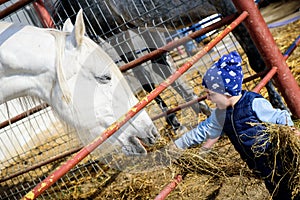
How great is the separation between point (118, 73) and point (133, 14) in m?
1.58

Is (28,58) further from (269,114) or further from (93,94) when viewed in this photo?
(269,114)

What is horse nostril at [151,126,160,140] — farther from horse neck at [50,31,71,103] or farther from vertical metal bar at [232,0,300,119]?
vertical metal bar at [232,0,300,119]

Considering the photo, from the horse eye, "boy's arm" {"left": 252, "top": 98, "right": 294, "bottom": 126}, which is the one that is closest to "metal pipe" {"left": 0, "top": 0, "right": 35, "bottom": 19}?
the horse eye

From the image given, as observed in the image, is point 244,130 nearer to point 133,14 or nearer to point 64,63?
point 64,63

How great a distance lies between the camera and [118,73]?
2.08 m

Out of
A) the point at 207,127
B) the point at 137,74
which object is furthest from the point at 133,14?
the point at 207,127

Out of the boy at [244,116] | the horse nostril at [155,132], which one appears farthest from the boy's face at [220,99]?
the horse nostril at [155,132]

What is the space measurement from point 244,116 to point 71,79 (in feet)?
2.86

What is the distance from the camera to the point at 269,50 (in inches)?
78.2

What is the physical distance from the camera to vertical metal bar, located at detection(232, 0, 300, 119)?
196cm

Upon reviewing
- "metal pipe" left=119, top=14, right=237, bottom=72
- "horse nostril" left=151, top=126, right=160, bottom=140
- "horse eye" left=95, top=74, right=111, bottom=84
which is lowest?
"horse nostril" left=151, top=126, right=160, bottom=140

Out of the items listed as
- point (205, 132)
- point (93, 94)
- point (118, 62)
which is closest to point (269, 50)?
point (205, 132)

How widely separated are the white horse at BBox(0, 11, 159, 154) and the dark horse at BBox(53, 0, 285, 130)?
0.90 m

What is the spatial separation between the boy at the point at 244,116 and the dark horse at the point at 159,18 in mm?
1133
